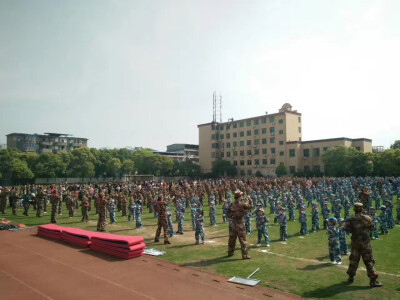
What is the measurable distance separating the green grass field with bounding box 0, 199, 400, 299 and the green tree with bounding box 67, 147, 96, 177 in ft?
164

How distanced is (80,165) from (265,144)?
1564 inches

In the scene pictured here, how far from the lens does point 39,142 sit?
84625 mm

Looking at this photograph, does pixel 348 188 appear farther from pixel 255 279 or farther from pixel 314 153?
pixel 314 153

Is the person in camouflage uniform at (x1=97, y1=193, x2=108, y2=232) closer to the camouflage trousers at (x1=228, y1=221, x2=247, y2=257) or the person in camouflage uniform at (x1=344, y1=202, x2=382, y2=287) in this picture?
the camouflage trousers at (x1=228, y1=221, x2=247, y2=257)

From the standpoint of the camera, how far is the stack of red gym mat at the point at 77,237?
10945 mm

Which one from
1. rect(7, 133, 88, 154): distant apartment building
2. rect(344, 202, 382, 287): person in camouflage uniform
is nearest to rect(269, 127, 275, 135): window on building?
rect(344, 202, 382, 287): person in camouflage uniform

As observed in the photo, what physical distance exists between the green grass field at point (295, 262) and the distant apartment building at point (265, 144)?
4165cm

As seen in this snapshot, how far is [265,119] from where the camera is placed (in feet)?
199

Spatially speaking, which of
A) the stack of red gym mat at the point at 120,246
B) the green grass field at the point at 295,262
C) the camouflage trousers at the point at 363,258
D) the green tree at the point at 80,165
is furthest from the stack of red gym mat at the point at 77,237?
the green tree at the point at 80,165

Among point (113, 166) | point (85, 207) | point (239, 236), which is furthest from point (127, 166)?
point (239, 236)

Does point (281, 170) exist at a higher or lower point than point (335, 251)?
higher

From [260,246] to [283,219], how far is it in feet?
5.48

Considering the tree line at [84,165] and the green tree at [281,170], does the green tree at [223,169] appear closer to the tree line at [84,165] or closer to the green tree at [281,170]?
the tree line at [84,165]

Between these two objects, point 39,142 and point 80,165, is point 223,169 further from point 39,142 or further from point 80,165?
point 39,142
